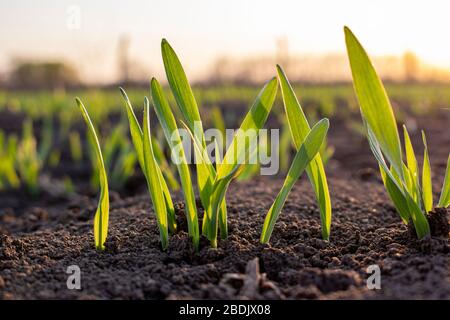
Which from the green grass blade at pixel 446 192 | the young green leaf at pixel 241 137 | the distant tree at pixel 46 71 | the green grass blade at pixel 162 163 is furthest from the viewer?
the distant tree at pixel 46 71

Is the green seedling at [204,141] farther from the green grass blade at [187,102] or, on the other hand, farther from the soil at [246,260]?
the soil at [246,260]

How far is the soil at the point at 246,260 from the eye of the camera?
1176mm

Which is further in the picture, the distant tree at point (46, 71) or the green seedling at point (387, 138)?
the distant tree at point (46, 71)

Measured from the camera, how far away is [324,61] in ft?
78.2

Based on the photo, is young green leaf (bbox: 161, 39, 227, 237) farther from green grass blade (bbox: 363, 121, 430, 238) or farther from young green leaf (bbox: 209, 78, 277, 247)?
green grass blade (bbox: 363, 121, 430, 238)

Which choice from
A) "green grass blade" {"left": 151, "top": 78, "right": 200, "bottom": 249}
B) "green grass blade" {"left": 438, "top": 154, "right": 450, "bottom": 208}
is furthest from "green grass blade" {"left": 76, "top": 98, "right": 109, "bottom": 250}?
"green grass blade" {"left": 438, "top": 154, "right": 450, "bottom": 208}

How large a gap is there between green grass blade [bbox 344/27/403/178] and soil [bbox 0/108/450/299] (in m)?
0.25

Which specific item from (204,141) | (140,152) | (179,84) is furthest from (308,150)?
(140,152)

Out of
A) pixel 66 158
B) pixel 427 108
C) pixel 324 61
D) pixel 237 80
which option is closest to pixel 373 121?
pixel 66 158

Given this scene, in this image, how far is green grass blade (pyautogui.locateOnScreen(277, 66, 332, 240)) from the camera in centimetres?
135

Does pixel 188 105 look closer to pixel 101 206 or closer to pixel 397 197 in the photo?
pixel 101 206

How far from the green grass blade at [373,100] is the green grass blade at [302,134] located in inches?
6.4

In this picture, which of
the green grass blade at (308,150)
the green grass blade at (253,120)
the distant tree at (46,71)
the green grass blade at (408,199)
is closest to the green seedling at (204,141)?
the green grass blade at (253,120)

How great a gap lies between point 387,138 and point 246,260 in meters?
0.46
